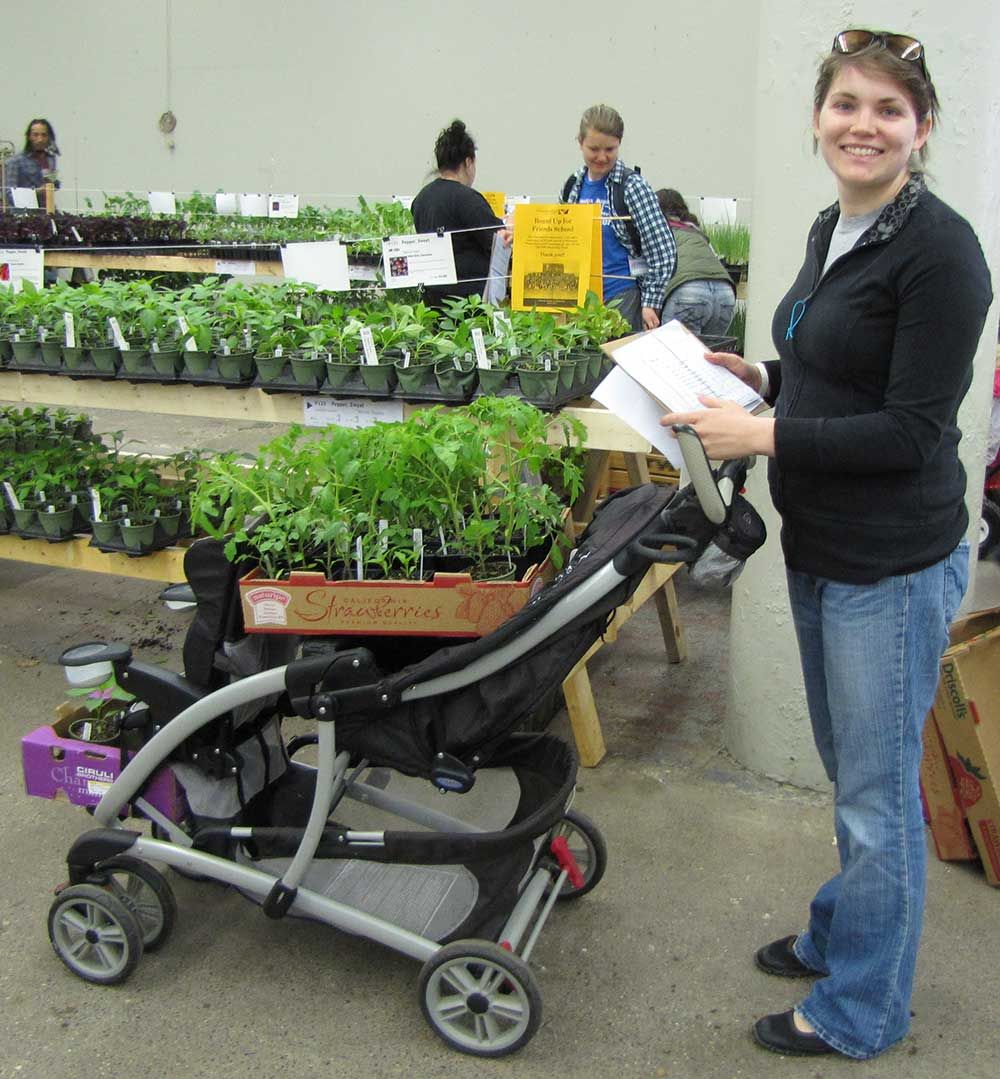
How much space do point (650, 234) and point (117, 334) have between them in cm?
232

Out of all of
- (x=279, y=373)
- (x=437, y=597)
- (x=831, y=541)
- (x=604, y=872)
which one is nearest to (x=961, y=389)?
(x=831, y=541)

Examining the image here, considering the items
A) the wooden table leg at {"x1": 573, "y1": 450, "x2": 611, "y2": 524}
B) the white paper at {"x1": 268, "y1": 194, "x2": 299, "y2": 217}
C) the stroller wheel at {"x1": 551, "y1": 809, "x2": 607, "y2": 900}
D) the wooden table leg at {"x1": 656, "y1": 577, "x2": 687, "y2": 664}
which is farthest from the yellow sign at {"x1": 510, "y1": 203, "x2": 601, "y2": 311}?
the white paper at {"x1": 268, "y1": 194, "x2": 299, "y2": 217}

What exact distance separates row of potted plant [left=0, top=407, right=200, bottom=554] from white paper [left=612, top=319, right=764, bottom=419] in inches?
81.8

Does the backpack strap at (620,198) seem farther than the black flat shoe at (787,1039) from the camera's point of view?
Yes

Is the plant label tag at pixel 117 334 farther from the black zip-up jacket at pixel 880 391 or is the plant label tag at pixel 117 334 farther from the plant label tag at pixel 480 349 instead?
the black zip-up jacket at pixel 880 391

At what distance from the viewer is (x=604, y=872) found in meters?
2.66

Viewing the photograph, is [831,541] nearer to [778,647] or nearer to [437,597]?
[437,597]

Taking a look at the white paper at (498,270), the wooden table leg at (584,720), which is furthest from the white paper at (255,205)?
the wooden table leg at (584,720)

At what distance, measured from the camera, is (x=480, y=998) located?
2.11 meters

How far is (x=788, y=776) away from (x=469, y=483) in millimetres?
1332

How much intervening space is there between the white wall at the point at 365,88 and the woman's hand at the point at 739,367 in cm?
719

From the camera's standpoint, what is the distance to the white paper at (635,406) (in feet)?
5.95

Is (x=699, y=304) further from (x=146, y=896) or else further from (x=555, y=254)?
(x=146, y=896)

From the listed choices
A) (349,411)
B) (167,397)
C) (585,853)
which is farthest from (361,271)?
(585,853)
